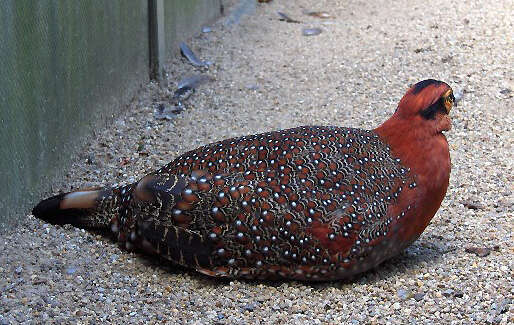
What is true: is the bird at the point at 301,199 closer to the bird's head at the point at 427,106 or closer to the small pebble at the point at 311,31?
the bird's head at the point at 427,106

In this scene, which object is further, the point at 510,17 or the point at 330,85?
the point at 510,17

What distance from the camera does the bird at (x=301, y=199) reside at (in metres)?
3.69

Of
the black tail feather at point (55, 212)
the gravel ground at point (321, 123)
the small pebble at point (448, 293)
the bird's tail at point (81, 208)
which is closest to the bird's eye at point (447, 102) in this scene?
the gravel ground at point (321, 123)

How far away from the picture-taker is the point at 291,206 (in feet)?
12.1

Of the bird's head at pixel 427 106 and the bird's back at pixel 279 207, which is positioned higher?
the bird's head at pixel 427 106

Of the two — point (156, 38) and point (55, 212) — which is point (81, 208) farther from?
point (156, 38)

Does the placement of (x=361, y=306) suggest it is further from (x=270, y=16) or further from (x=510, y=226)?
(x=270, y=16)

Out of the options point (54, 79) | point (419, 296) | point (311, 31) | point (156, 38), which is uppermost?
point (54, 79)

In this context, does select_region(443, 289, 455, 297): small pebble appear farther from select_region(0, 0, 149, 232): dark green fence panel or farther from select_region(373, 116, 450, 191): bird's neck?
select_region(0, 0, 149, 232): dark green fence panel

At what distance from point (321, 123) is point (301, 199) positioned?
2.27 m

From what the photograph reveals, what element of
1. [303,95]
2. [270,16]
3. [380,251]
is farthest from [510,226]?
[270,16]

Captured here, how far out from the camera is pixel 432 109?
3.95m

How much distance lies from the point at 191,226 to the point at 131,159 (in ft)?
5.73

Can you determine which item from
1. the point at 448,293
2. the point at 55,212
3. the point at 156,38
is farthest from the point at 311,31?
the point at 448,293
